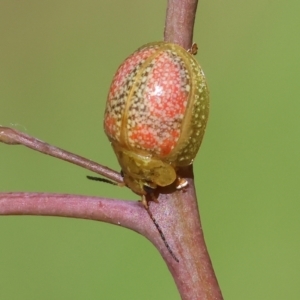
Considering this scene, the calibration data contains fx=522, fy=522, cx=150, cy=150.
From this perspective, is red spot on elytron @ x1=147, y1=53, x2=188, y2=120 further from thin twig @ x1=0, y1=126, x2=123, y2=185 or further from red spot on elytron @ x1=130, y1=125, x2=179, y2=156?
thin twig @ x1=0, y1=126, x2=123, y2=185

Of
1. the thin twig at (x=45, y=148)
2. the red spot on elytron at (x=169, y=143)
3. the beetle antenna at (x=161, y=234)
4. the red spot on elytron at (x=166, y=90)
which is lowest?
the beetle antenna at (x=161, y=234)

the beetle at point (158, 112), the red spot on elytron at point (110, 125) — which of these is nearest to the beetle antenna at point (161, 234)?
the beetle at point (158, 112)

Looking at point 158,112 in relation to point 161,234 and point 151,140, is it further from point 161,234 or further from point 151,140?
point 161,234

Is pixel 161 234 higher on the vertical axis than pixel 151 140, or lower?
lower

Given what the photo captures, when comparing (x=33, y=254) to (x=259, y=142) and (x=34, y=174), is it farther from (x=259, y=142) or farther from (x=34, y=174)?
(x=259, y=142)

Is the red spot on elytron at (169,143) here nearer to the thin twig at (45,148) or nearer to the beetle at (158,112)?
the beetle at (158,112)

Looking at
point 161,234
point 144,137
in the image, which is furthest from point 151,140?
point 161,234

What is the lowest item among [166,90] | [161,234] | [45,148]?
[161,234]

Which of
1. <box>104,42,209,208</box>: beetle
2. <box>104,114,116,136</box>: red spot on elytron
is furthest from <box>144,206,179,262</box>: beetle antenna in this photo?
<box>104,114,116,136</box>: red spot on elytron
